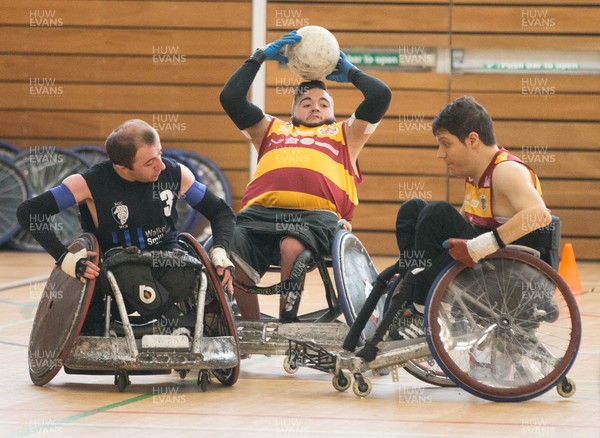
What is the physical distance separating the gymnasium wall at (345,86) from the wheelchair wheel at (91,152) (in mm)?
238

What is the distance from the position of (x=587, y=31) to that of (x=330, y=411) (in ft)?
24.8

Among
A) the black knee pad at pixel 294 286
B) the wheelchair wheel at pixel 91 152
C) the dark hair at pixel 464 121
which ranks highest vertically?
the dark hair at pixel 464 121

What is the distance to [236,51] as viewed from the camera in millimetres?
11055

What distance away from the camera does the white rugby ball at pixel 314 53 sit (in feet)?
17.8

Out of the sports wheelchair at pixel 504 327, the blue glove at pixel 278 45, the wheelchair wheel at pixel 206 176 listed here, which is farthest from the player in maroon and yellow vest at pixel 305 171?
the wheelchair wheel at pixel 206 176

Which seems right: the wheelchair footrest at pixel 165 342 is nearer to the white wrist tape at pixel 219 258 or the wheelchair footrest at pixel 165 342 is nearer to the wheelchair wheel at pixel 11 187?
the white wrist tape at pixel 219 258

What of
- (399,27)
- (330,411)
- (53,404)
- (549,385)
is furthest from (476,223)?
(399,27)

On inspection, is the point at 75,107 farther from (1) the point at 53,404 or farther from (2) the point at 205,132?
(1) the point at 53,404

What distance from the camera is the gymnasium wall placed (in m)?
10.8

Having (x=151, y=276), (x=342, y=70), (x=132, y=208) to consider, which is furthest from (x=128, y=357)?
(x=342, y=70)

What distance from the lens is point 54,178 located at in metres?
10.8

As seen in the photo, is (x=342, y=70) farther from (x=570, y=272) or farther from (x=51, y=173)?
(x=51, y=173)

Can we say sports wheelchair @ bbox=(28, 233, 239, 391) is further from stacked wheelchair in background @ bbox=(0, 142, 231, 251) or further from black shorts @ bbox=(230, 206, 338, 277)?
stacked wheelchair in background @ bbox=(0, 142, 231, 251)

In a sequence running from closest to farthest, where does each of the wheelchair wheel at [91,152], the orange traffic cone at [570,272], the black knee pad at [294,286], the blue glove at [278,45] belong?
the black knee pad at [294,286] < the blue glove at [278,45] < the orange traffic cone at [570,272] < the wheelchair wheel at [91,152]
